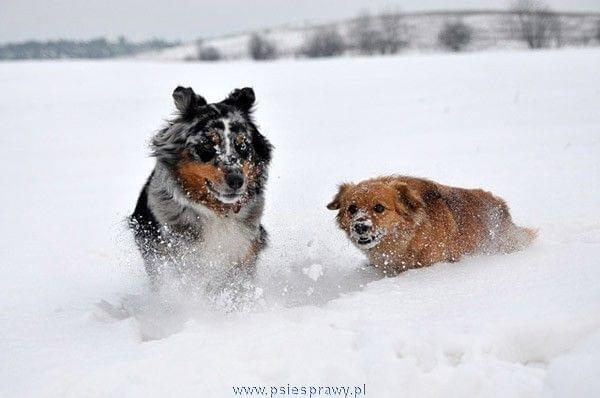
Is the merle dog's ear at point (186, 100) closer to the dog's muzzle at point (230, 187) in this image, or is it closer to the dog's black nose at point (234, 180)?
the dog's muzzle at point (230, 187)

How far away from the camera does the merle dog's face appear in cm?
453

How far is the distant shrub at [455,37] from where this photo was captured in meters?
43.2

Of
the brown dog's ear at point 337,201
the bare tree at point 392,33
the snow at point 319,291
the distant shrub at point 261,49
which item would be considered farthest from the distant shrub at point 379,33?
the brown dog's ear at point 337,201

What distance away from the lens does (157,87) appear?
2428 centimetres

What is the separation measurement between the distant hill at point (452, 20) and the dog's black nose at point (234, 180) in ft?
133

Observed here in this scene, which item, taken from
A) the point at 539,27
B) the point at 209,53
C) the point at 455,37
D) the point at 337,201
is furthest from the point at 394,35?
the point at 337,201

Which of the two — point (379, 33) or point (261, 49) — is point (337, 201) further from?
point (261, 49)

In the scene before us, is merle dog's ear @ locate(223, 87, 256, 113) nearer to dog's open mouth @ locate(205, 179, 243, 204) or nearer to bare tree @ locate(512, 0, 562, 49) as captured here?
dog's open mouth @ locate(205, 179, 243, 204)

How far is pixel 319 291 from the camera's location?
5.12 metres

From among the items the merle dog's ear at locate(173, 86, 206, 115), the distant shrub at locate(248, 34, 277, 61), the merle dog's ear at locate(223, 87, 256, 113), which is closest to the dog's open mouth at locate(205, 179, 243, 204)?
the merle dog's ear at locate(173, 86, 206, 115)

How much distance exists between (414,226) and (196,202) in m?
2.14

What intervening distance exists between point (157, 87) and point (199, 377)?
22836 millimetres

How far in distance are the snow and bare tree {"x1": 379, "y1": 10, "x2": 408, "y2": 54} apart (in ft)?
101

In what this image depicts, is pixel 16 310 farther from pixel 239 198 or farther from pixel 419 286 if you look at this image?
pixel 419 286
